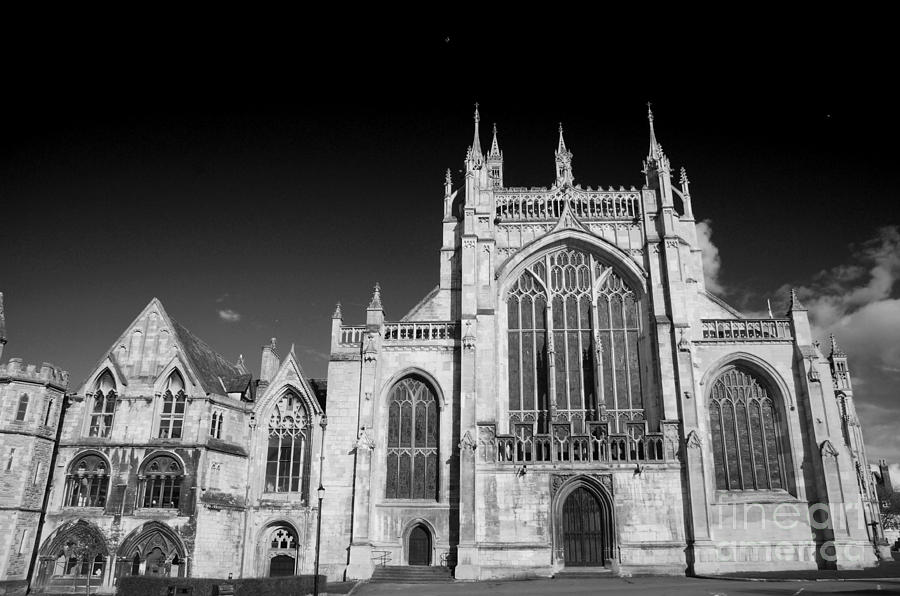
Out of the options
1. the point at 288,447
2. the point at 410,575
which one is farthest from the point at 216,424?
the point at 410,575

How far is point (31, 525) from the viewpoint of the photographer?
101 ft

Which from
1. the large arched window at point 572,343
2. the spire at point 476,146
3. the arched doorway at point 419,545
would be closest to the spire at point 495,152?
the spire at point 476,146

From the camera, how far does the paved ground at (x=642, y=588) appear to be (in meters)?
23.4

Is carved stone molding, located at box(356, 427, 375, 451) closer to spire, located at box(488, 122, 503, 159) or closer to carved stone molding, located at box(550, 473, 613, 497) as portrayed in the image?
carved stone molding, located at box(550, 473, 613, 497)

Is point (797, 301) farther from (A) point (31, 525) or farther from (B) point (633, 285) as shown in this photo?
(A) point (31, 525)

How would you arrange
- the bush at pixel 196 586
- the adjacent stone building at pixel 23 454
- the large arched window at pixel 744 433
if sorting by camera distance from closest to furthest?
the bush at pixel 196 586 < the adjacent stone building at pixel 23 454 < the large arched window at pixel 744 433

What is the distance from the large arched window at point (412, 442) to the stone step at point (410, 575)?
3412 mm

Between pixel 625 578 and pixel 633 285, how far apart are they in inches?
587

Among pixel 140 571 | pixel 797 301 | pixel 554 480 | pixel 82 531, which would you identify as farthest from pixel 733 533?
pixel 82 531

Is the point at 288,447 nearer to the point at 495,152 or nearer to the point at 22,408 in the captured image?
the point at 22,408

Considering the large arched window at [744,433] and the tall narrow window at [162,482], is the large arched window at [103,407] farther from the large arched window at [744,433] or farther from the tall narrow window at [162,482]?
the large arched window at [744,433]

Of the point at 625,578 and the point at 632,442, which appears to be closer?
the point at 625,578

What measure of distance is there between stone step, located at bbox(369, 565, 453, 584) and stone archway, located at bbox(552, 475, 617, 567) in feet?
17.0

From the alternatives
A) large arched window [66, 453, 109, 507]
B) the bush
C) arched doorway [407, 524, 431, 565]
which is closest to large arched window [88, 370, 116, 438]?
large arched window [66, 453, 109, 507]
